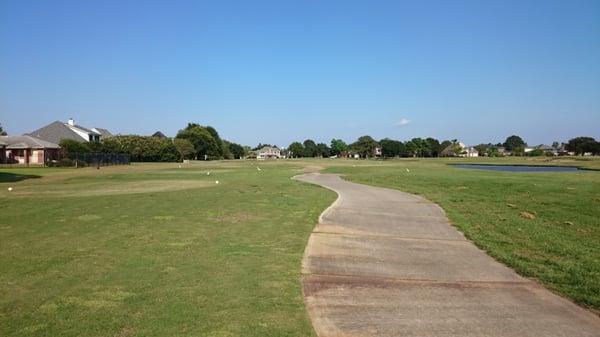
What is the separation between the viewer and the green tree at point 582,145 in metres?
175

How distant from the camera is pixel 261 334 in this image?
5602 millimetres

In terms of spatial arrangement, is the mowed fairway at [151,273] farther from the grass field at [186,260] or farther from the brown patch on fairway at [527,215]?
the brown patch on fairway at [527,215]

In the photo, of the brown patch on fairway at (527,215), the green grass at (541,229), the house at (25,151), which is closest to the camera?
the green grass at (541,229)

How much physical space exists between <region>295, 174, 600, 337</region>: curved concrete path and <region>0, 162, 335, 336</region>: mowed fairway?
49 centimetres

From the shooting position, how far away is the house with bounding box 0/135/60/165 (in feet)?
250

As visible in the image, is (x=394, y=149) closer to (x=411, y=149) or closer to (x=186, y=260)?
(x=411, y=149)

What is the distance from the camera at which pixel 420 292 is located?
7.83 metres

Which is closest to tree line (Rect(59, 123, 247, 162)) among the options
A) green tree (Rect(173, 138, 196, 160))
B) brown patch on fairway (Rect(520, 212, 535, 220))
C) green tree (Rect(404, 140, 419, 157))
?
green tree (Rect(173, 138, 196, 160))

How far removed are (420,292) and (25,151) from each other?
82.2 meters

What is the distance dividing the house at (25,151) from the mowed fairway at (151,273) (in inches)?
2706

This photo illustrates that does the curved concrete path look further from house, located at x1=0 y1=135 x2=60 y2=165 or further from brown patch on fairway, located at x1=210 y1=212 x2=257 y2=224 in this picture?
house, located at x1=0 y1=135 x2=60 y2=165

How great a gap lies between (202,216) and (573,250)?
9.88m

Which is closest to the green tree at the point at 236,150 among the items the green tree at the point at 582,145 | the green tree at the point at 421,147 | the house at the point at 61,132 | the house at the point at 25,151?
the green tree at the point at 421,147

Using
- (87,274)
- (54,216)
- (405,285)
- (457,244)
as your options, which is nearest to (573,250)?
(457,244)
